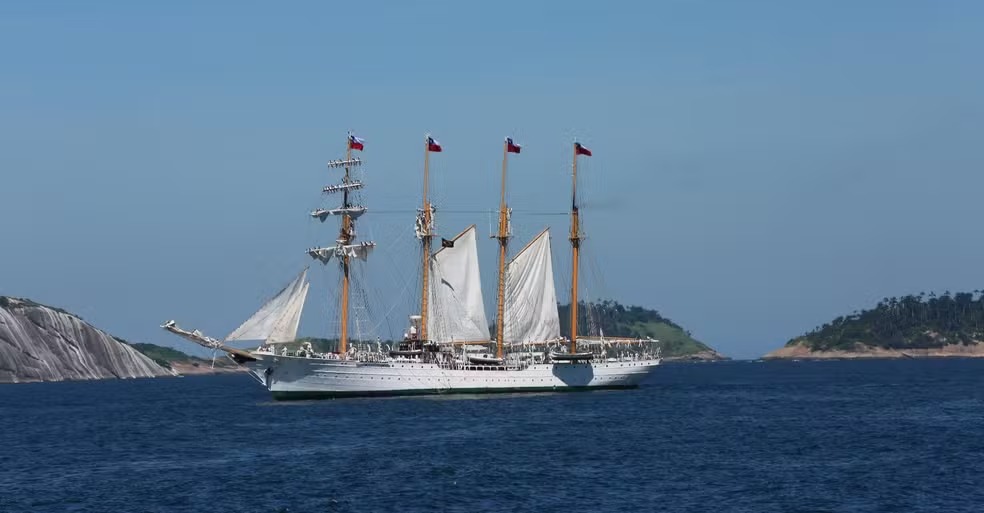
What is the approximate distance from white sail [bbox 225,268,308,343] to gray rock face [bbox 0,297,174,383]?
286 feet

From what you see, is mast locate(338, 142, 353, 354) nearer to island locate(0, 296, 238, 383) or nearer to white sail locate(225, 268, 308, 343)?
white sail locate(225, 268, 308, 343)

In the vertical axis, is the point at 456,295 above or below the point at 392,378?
above

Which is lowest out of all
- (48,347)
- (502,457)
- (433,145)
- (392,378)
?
(502,457)

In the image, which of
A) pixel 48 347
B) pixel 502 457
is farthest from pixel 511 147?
pixel 48 347

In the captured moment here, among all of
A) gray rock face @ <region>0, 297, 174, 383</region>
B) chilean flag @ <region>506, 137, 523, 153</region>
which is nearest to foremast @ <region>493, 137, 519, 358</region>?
chilean flag @ <region>506, 137, 523, 153</region>

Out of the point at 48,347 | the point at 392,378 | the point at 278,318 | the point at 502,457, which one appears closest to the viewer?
the point at 502,457

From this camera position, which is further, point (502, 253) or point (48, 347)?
point (48, 347)

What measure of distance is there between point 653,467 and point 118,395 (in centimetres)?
9164

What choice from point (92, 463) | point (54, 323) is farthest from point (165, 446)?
point (54, 323)

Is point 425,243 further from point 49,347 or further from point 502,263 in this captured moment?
point 49,347

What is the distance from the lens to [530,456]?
57281mm

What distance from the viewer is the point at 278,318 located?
90.1m

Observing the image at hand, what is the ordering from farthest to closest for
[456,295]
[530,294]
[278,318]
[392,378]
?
[530,294] → [456,295] → [392,378] → [278,318]

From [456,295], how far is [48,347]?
94498 millimetres
